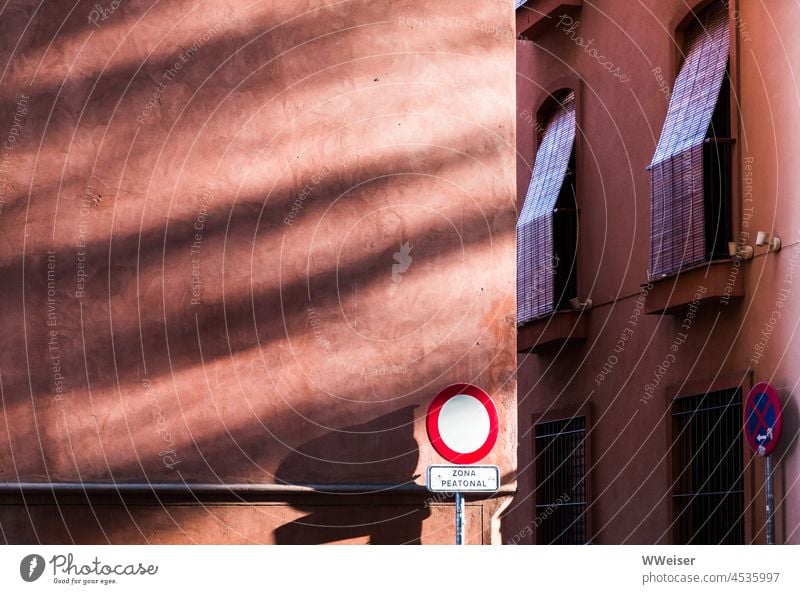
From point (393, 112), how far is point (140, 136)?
1.85 metres

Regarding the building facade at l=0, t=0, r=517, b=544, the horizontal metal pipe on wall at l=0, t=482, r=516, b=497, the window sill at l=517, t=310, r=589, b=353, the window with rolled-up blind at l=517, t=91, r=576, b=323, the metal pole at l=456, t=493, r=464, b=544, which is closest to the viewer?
the metal pole at l=456, t=493, r=464, b=544

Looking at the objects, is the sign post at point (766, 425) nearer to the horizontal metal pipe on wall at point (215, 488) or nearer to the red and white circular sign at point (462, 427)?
the horizontal metal pipe on wall at point (215, 488)

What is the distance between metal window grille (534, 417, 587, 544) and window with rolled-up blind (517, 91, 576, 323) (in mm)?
1454

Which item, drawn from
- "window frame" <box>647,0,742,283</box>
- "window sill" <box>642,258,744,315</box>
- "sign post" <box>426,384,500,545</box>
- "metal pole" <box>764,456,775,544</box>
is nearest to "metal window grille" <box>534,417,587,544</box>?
"window sill" <box>642,258,744,315</box>

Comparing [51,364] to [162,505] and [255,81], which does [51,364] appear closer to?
[162,505]

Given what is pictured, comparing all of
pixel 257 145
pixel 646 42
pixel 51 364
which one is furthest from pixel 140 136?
pixel 646 42

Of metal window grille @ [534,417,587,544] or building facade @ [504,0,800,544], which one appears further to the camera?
metal window grille @ [534,417,587,544]

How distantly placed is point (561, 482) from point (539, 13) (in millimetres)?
5701

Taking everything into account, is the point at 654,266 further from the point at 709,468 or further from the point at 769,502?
the point at 769,502

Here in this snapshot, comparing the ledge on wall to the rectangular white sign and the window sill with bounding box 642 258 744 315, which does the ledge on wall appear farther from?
the rectangular white sign

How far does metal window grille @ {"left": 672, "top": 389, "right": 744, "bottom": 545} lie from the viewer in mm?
14039

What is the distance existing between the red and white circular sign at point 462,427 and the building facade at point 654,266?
446 centimetres

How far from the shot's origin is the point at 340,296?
10.7 meters

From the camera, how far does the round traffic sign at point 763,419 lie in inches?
467
